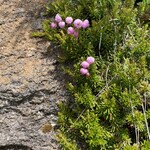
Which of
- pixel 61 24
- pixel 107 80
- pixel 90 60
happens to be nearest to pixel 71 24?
pixel 61 24

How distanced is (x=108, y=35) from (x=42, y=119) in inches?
36.8

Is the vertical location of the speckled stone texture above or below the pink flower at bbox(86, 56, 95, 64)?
below

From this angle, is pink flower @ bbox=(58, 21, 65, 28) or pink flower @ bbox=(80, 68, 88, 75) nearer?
pink flower @ bbox=(80, 68, 88, 75)

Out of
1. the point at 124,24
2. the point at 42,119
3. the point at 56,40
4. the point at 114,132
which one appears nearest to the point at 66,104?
the point at 42,119

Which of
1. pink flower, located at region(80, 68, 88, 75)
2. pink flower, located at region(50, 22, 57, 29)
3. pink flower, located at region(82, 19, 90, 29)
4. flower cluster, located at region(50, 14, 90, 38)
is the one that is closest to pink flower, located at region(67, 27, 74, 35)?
flower cluster, located at region(50, 14, 90, 38)

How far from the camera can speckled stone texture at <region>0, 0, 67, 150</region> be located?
9.01 feet

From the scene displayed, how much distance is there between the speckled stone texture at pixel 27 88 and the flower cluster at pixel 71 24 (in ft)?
0.72

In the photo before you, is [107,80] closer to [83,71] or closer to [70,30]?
[83,71]

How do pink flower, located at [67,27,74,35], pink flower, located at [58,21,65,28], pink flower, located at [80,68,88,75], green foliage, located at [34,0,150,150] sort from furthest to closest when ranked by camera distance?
pink flower, located at [58,21,65,28], pink flower, located at [67,27,74,35], pink flower, located at [80,68,88,75], green foliage, located at [34,0,150,150]

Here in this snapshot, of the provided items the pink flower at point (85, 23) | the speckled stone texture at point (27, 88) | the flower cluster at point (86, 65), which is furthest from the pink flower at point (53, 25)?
the flower cluster at point (86, 65)

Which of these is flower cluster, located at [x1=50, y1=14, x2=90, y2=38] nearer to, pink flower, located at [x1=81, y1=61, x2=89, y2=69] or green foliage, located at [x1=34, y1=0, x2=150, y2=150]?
green foliage, located at [x1=34, y1=0, x2=150, y2=150]

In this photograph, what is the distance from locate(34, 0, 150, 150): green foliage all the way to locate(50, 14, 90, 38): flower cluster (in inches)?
1.8

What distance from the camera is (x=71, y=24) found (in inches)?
124

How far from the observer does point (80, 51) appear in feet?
9.86
